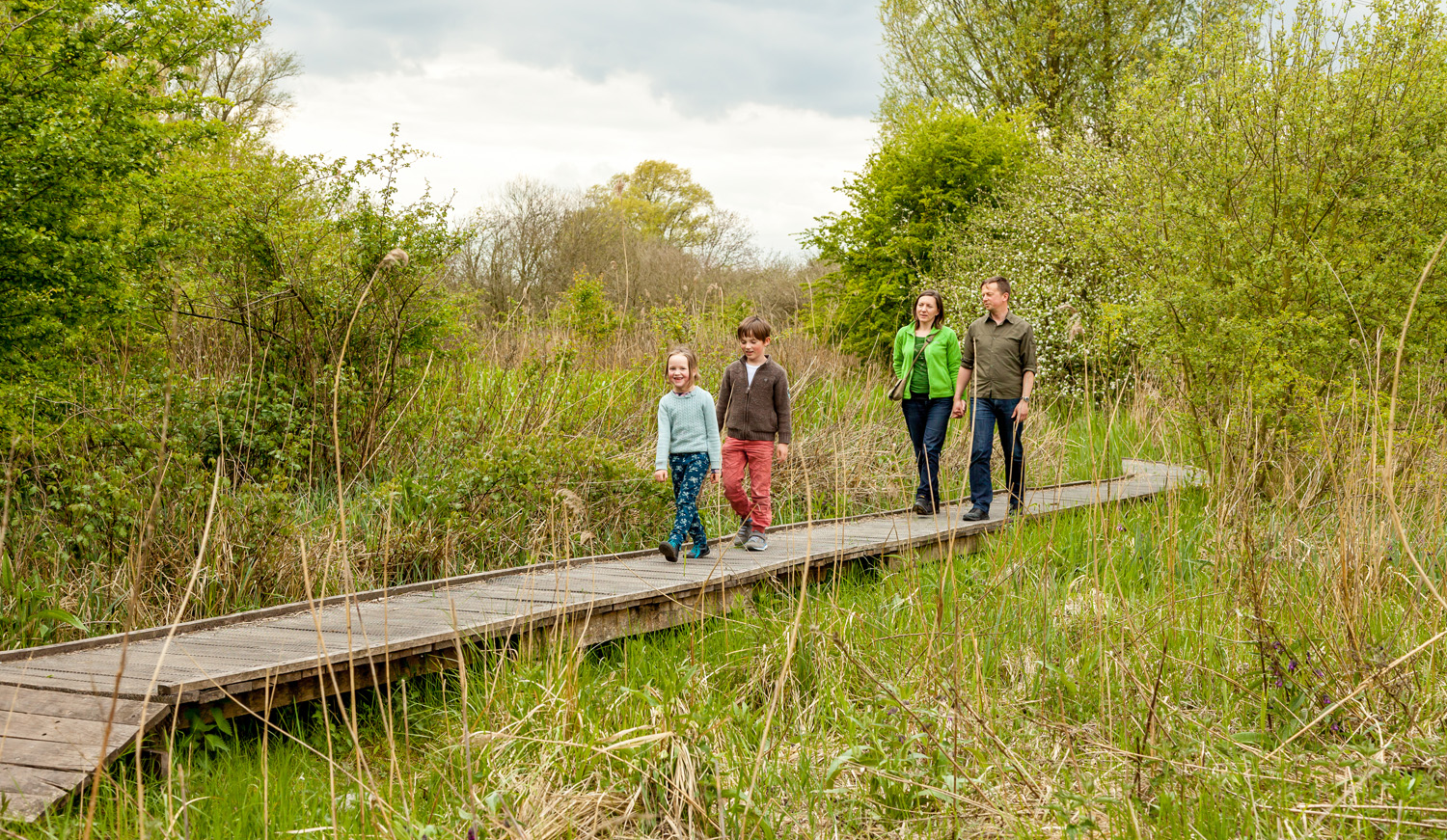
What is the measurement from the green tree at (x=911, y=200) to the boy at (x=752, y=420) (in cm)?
989

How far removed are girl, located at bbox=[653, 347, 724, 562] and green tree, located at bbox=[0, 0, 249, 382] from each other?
292cm

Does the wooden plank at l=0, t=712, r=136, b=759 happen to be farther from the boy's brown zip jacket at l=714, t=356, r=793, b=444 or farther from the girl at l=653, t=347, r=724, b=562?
the boy's brown zip jacket at l=714, t=356, r=793, b=444

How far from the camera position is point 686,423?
19.0 feet

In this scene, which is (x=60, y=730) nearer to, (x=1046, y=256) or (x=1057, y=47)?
(x=1046, y=256)

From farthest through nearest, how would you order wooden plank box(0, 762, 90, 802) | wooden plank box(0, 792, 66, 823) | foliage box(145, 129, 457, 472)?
foliage box(145, 129, 457, 472) < wooden plank box(0, 762, 90, 802) < wooden plank box(0, 792, 66, 823)

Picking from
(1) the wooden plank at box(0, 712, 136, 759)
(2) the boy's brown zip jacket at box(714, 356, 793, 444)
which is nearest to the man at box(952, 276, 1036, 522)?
(2) the boy's brown zip jacket at box(714, 356, 793, 444)

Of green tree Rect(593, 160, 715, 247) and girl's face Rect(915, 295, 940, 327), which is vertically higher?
green tree Rect(593, 160, 715, 247)

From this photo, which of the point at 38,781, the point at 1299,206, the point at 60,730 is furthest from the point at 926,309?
the point at 38,781

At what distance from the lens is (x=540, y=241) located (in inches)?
840

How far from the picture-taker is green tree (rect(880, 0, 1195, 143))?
2164cm

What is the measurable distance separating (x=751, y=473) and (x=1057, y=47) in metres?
18.5

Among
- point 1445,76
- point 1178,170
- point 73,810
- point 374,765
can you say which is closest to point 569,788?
point 374,765

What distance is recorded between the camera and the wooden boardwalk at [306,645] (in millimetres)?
3102

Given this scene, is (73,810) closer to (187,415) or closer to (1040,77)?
(187,415)
